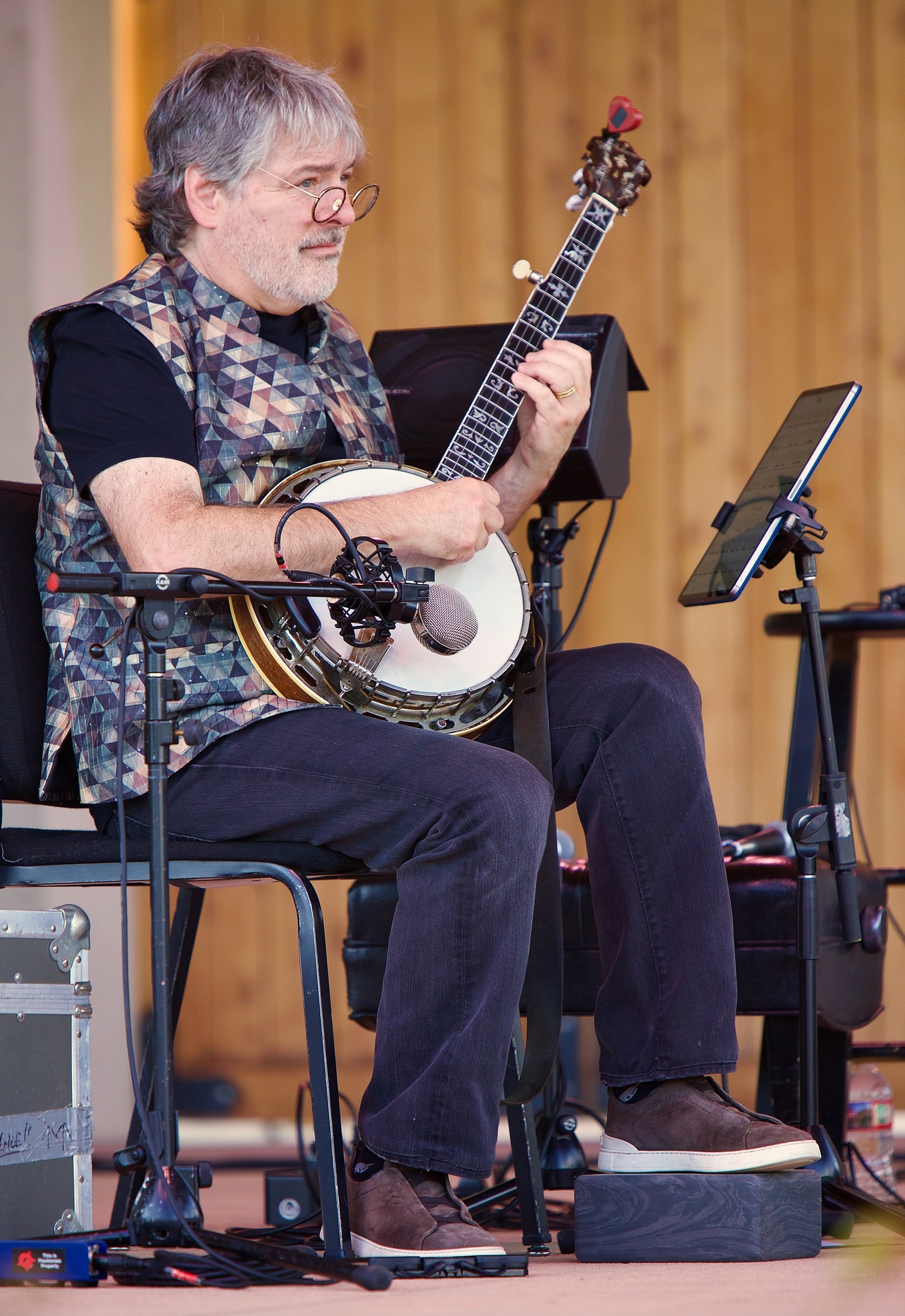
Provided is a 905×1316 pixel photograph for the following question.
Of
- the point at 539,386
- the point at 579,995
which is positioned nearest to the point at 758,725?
the point at 579,995

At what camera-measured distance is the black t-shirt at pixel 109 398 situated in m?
1.50

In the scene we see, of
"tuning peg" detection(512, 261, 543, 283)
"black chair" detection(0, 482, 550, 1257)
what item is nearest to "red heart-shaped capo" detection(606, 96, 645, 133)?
"tuning peg" detection(512, 261, 543, 283)

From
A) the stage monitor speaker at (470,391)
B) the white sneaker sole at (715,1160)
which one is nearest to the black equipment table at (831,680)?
the stage monitor speaker at (470,391)

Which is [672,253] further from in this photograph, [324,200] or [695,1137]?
[695,1137]

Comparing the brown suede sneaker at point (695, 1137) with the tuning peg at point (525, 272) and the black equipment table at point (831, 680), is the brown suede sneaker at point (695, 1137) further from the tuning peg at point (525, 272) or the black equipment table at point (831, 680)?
the tuning peg at point (525, 272)

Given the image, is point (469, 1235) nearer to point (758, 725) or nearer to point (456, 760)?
point (456, 760)

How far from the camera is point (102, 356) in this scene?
1529mm

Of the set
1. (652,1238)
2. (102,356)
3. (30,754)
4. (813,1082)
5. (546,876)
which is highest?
(102,356)

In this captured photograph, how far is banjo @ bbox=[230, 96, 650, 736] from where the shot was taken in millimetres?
1539

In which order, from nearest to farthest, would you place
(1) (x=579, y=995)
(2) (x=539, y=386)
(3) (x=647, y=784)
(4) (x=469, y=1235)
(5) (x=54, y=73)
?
(4) (x=469, y=1235) < (3) (x=647, y=784) < (2) (x=539, y=386) < (1) (x=579, y=995) < (5) (x=54, y=73)

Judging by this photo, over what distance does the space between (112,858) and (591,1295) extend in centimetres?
61

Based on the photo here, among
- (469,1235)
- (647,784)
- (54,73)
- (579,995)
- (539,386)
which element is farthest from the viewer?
(54,73)

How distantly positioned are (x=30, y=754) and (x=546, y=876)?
0.55m

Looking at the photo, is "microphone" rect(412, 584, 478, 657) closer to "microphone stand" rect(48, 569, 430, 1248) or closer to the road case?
"microphone stand" rect(48, 569, 430, 1248)
